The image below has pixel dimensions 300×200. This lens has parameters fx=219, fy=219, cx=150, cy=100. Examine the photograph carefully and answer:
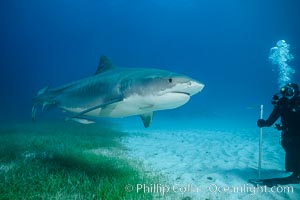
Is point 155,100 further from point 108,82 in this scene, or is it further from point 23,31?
point 23,31

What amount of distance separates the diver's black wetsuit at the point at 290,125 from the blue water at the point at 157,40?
60.4 m

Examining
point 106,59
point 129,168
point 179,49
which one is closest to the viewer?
point 129,168

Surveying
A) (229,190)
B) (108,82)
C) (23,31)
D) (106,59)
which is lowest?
(229,190)

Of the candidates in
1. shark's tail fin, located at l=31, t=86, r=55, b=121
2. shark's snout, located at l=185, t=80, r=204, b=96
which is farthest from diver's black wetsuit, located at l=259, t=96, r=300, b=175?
shark's tail fin, located at l=31, t=86, r=55, b=121

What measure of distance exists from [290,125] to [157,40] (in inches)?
5764

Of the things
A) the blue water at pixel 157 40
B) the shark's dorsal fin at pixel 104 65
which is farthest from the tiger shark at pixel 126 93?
the blue water at pixel 157 40

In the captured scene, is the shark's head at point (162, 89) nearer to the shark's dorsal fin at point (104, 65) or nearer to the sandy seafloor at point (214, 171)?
the sandy seafloor at point (214, 171)

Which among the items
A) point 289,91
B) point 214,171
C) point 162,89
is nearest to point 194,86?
point 162,89

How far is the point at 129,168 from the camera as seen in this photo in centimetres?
576

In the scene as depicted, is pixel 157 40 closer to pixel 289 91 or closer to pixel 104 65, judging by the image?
pixel 104 65

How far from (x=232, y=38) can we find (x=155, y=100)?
14621 centimetres

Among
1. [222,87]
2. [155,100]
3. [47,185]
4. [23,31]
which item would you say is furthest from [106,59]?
[222,87]

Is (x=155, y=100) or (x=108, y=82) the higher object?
(x=108, y=82)

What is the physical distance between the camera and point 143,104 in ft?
14.1
